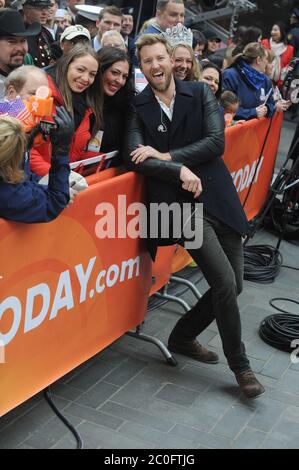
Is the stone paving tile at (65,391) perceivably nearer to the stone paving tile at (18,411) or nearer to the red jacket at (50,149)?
the stone paving tile at (18,411)

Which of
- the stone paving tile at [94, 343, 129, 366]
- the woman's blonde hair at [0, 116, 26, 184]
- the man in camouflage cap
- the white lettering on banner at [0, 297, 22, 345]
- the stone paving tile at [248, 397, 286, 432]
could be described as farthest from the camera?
the man in camouflage cap

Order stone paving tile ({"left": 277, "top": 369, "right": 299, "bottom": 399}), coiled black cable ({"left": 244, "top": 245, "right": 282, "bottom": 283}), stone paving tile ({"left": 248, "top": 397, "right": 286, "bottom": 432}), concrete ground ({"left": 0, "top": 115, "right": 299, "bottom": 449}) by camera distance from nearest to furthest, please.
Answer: concrete ground ({"left": 0, "top": 115, "right": 299, "bottom": 449}) → stone paving tile ({"left": 248, "top": 397, "right": 286, "bottom": 432}) → stone paving tile ({"left": 277, "top": 369, "right": 299, "bottom": 399}) → coiled black cable ({"left": 244, "top": 245, "right": 282, "bottom": 283})

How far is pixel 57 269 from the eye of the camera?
12.7 feet

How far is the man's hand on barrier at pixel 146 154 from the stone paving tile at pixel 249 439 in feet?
5.59

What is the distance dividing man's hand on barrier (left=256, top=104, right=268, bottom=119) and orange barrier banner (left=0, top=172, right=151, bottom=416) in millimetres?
2806

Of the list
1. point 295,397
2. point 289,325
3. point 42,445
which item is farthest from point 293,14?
point 42,445

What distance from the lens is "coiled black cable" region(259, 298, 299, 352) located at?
5.34m

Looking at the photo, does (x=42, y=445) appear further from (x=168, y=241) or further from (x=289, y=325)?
(x=289, y=325)

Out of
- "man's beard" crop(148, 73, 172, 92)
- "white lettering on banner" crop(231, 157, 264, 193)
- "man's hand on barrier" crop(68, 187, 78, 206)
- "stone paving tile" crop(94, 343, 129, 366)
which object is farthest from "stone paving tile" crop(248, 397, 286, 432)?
"white lettering on banner" crop(231, 157, 264, 193)

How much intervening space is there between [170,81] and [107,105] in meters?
0.44

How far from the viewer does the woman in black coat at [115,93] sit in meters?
4.59

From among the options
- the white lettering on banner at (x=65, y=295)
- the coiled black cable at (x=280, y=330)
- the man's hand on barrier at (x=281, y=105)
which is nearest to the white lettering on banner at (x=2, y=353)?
the white lettering on banner at (x=65, y=295)

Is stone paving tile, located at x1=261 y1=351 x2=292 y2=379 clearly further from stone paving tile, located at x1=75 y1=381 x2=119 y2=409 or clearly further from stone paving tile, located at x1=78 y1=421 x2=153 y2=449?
stone paving tile, located at x1=78 y1=421 x2=153 y2=449

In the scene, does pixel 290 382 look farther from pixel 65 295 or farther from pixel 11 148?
pixel 11 148
